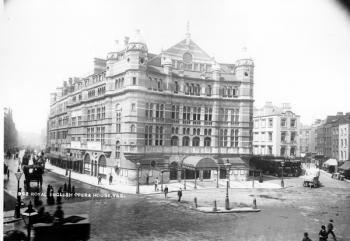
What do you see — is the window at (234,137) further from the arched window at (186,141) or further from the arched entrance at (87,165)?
the arched entrance at (87,165)

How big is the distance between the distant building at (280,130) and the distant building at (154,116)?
14040mm

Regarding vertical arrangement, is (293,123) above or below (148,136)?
above

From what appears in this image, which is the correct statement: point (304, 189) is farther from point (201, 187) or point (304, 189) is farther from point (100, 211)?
point (100, 211)

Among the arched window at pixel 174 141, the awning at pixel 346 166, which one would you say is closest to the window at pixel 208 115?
the arched window at pixel 174 141

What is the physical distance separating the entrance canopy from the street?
14.1 ft

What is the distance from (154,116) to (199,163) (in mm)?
6592

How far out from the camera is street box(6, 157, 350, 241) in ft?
53.8

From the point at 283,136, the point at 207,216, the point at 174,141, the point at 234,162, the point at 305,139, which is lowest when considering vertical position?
the point at 207,216

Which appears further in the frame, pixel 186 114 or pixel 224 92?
pixel 224 92

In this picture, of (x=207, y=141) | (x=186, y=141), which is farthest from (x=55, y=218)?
(x=207, y=141)

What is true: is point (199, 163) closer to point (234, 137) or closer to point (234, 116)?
point (234, 137)

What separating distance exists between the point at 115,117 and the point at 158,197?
412 inches

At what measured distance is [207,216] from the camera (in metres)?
20.0

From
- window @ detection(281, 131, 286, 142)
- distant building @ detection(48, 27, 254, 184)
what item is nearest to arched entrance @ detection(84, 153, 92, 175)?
distant building @ detection(48, 27, 254, 184)
